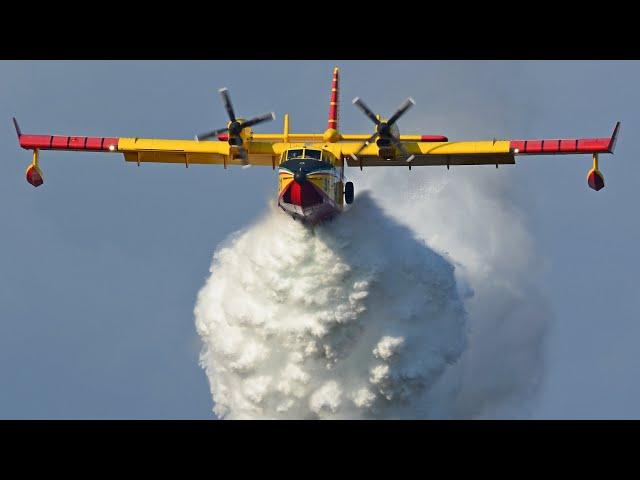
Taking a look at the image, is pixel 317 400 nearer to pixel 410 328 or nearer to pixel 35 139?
pixel 410 328

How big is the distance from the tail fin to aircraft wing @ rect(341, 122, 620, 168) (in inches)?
49.3

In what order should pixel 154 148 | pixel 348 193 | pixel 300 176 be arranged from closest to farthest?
1. pixel 300 176
2. pixel 348 193
3. pixel 154 148

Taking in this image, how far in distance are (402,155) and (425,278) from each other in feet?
11.2

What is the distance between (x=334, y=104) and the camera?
1727 inches

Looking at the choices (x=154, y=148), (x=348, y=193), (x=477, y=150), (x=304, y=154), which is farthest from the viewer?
(x=154, y=148)

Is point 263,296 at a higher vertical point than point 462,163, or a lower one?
lower

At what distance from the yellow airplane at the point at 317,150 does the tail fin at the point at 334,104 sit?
28 millimetres

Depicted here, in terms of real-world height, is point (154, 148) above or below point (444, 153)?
above

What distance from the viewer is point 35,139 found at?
44000 millimetres

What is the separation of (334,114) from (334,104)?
351mm

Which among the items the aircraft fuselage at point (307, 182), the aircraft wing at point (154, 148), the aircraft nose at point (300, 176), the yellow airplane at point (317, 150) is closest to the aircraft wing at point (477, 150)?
the yellow airplane at point (317, 150)

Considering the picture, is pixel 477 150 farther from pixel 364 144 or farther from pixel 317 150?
pixel 317 150

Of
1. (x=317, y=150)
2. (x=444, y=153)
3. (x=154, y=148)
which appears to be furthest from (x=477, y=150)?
(x=154, y=148)

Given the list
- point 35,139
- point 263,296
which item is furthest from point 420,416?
point 35,139
